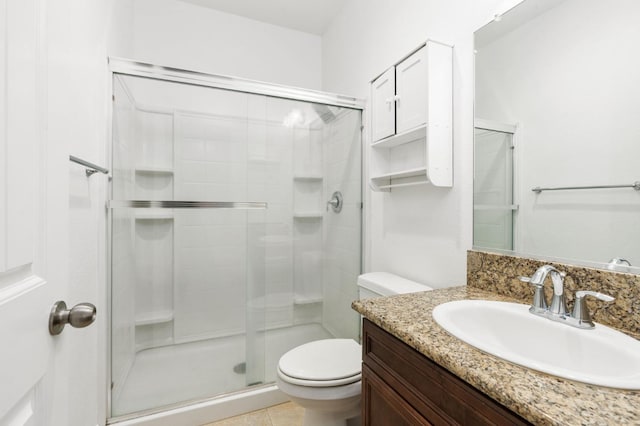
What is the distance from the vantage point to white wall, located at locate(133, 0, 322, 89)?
87.3 inches

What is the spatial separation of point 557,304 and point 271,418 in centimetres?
154

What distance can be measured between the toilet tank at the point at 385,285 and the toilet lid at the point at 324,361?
30 cm

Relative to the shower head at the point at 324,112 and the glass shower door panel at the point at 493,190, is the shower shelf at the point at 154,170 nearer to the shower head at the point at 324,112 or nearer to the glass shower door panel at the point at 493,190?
the shower head at the point at 324,112

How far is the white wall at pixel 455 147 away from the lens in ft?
4.17

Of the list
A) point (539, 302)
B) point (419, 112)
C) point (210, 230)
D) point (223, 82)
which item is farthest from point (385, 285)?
point (223, 82)

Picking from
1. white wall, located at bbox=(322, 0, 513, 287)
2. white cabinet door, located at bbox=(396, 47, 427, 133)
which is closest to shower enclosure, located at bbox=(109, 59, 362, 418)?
white wall, located at bbox=(322, 0, 513, 287)

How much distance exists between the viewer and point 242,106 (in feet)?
5.88

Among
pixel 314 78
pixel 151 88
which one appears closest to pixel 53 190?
pixel 151 88

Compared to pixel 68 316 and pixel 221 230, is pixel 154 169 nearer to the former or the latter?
pixel 221 230

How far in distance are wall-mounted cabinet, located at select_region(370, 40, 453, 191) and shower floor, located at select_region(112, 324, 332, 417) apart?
4.25 feet

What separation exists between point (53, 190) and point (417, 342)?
2.72 feet

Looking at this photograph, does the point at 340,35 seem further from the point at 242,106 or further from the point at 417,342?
the point at 417,342

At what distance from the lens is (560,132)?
0.95 meters

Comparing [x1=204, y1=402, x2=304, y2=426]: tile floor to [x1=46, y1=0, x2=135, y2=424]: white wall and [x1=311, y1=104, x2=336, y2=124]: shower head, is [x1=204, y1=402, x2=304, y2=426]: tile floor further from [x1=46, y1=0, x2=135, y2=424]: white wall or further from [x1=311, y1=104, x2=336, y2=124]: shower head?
[x1=311, y1=104, x2=336, y2=124]: shower head
